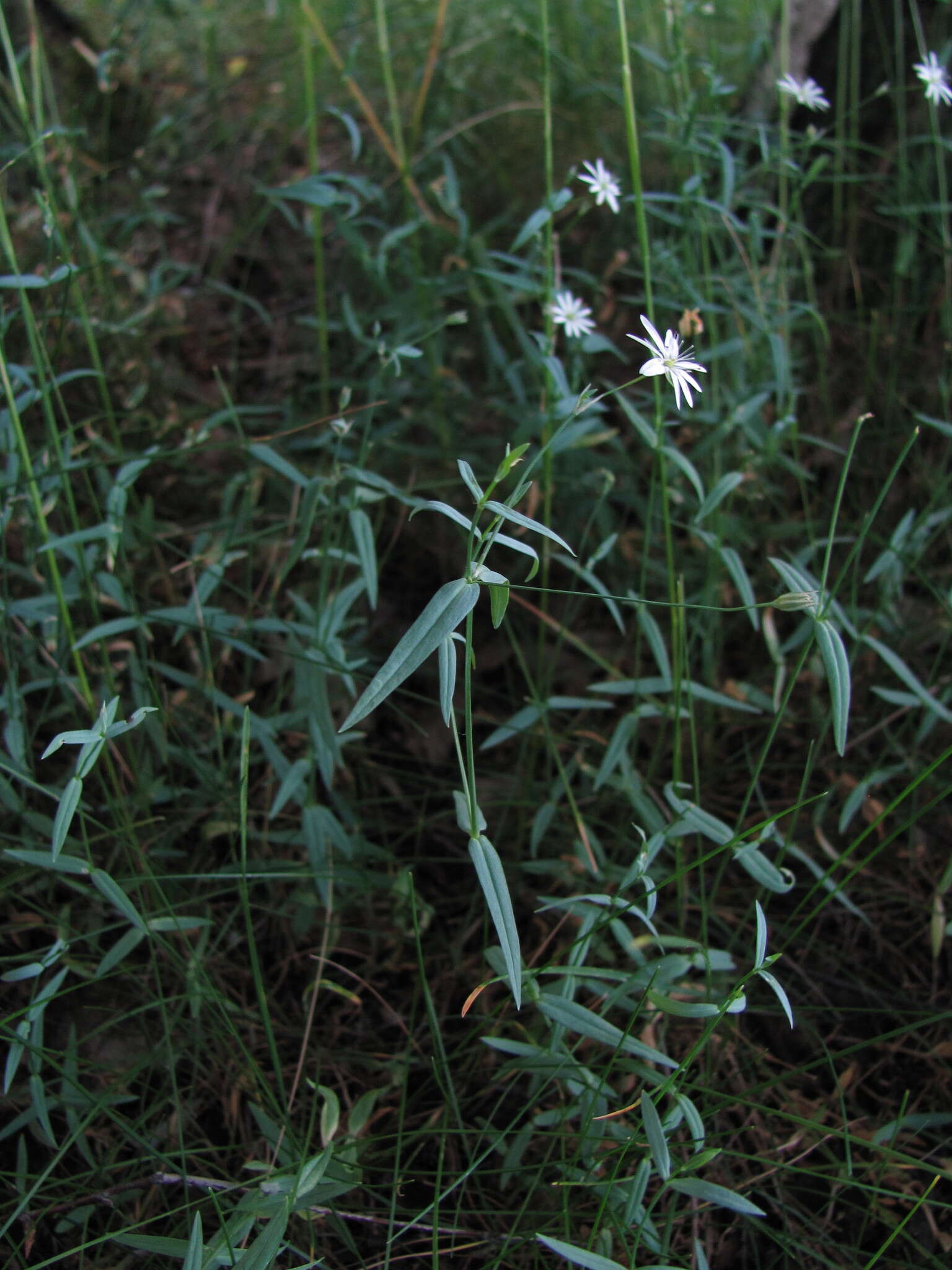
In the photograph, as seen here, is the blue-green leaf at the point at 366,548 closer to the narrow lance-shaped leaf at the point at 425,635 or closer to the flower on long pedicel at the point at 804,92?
the narrow lance-shaped leaf at the point at 425,635

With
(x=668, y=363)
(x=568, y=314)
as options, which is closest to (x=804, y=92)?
(x=568, y=314)

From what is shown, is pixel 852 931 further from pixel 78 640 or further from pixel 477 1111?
pixel 78 640

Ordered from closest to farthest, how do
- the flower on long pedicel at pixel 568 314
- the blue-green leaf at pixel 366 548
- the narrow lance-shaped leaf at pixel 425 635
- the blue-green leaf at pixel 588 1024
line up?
the narrow lance-shaped leaf at pixel 425 635, the blue-green leaf at pixel 588 1024, the blue-green leaf at pixel 366 548, the flower on long pedicel at pixel 568 314

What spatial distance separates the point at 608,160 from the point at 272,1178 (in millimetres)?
2144

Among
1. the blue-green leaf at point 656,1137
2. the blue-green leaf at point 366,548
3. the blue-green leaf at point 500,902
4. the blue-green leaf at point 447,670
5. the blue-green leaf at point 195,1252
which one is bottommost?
the blue-green leaf at point 656,1137

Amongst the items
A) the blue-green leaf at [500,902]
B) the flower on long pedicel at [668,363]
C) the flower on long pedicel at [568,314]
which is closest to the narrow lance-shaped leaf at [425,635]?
the blue-green leaf at [500,902]

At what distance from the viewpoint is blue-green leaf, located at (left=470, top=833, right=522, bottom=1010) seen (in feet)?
3.08

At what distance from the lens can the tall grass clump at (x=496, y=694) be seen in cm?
119

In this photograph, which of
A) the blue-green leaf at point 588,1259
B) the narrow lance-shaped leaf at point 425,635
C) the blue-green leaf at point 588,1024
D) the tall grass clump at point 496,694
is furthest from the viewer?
the tall grass clump at point 496,694

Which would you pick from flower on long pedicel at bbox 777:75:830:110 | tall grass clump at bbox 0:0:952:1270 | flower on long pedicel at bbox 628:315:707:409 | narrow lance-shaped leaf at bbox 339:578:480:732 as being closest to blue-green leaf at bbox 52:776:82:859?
tall grass clump at bbox 0:0:952:1270

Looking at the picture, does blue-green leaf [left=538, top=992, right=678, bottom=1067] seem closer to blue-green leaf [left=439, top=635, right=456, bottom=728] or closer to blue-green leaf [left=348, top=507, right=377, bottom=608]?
blue-green leaf [left=439, top=635, right=456, bottom=728]

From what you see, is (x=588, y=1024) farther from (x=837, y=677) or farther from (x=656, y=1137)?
(x=837, y=677)

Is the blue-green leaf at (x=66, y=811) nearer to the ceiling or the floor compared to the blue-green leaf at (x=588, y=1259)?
nearer to the ceiling

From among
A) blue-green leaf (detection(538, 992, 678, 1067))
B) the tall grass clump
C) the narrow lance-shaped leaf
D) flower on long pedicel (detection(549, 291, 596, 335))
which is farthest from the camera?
flower on long pedicel (detection(549, 291, 596, 335))
